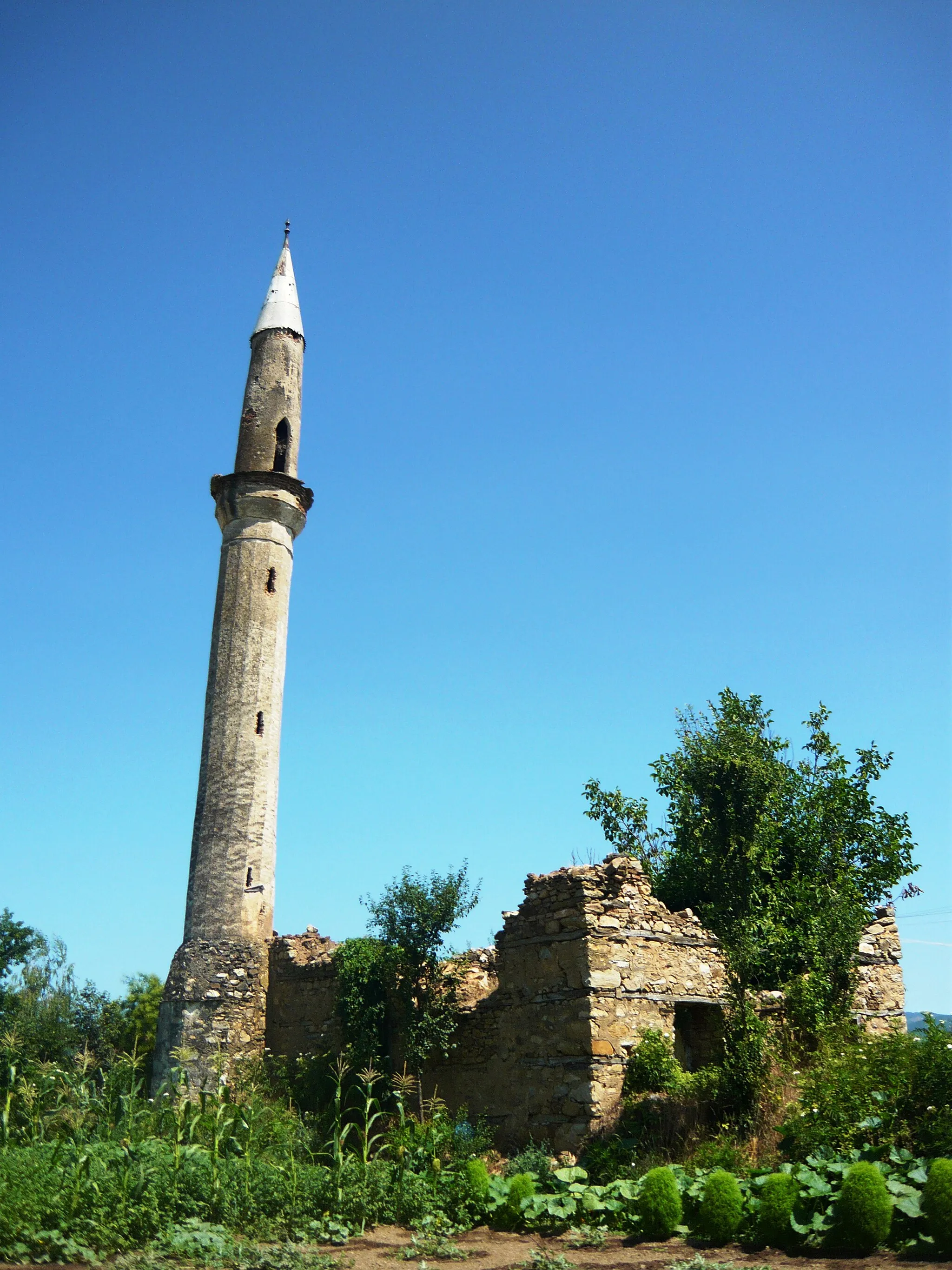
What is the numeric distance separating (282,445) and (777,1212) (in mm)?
19643

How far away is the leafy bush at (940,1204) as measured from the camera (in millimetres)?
8422

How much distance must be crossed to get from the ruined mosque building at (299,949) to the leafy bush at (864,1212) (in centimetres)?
461

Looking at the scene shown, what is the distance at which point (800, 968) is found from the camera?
16.9 m

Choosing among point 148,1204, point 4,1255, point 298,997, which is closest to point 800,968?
point 298,997

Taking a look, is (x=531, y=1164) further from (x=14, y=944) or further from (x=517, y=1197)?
(x=14, y=944)

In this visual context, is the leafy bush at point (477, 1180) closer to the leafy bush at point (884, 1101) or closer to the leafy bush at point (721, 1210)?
the leafy bush at point (721, 1210)

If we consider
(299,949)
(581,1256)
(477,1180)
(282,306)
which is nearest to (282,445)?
(282,306)

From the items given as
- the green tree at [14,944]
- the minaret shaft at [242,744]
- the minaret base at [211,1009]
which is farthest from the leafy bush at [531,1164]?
the green tree at [14,944]

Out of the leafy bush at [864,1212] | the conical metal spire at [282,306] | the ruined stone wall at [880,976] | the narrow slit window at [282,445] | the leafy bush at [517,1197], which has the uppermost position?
the conical metal spire at [282,306]

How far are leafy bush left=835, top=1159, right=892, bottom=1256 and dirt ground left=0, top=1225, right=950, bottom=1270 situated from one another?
0.53 ft

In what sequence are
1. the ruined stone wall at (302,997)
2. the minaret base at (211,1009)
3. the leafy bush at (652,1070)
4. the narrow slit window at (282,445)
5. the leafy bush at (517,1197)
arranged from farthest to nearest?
the narrow slit window at (282,445), the minaret base at (211,1009), the ruined stone wall at (302,997), the leafy bush at (652,1070), the leafy bush at (517,1197)

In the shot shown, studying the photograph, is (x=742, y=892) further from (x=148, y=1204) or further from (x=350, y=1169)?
(x=148, y=1204)

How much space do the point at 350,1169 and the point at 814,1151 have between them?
487 centimetres

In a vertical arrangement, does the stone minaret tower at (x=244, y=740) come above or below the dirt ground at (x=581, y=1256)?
above
